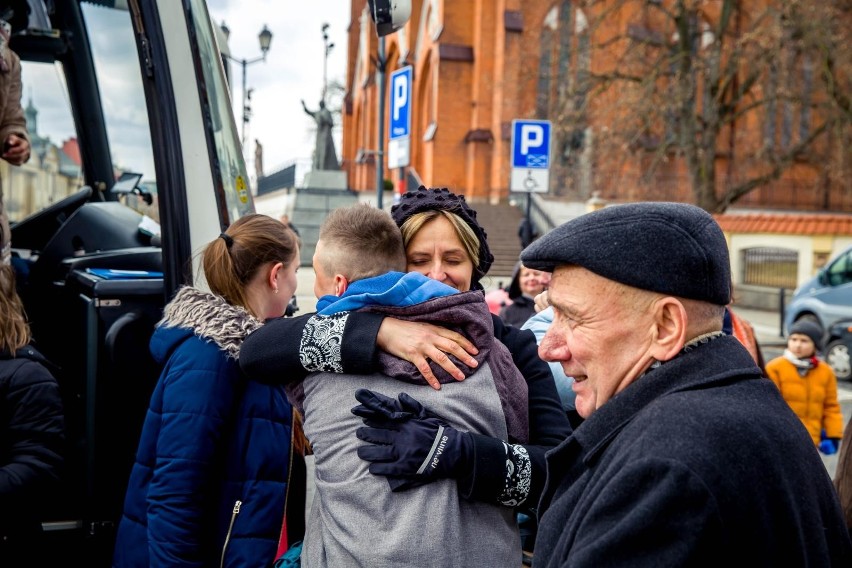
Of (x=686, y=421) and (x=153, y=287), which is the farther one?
(x=153, y=287)

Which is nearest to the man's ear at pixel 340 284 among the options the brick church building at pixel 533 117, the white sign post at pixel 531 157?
the white sign post at pixel 531 157

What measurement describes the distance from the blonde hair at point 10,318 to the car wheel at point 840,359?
11.9 metres

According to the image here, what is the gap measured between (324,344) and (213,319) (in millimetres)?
564

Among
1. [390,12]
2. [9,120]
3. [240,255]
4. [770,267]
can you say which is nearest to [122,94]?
[9,120]

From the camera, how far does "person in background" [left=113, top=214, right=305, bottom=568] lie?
2244mm

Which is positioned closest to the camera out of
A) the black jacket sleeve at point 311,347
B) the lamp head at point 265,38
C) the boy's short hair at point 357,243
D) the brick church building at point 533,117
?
the black jacket sleeve at point 311,347

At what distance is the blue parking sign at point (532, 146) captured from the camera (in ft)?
35.3

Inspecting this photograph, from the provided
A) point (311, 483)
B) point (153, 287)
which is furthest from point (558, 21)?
point (153, 287)

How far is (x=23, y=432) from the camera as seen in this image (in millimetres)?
2752

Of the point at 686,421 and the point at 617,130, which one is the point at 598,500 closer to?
the point at 686,421

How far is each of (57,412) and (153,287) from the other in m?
0.66

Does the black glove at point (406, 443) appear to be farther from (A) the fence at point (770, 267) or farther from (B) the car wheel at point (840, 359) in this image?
(A) the fence at point (770, 267)

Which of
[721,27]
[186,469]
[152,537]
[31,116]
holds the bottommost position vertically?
[152,537]

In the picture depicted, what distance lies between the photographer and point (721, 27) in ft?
73.7
